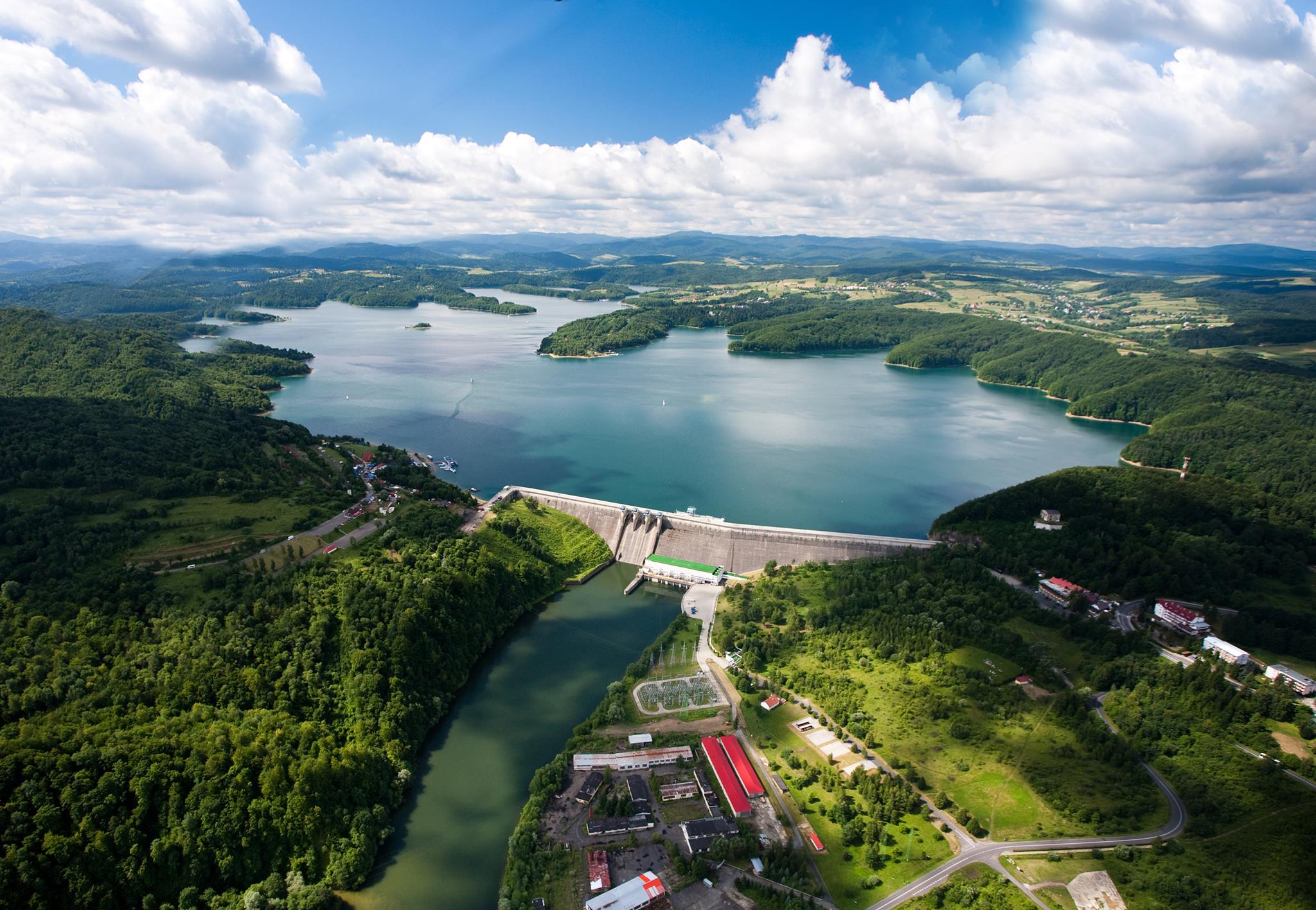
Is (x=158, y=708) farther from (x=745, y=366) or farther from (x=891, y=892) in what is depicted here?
(x=745, y=366)

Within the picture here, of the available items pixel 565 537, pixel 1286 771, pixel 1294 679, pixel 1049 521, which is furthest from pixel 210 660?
pixel 1049 521

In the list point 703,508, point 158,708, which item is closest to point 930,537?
point 703,508

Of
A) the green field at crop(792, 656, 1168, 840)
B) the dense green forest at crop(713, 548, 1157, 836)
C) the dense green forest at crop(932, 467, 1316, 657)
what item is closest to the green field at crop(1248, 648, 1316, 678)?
the dense green forest at crop(932, 467, 1316, 657)

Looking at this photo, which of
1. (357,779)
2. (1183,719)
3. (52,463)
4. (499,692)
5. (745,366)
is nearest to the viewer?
(357,779)

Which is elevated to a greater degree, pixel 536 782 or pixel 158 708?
pixel 158 708

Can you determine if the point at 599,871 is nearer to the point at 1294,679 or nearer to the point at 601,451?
the point at 1294,679

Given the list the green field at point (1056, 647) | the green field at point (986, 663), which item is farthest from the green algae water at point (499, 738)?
the green field at point (1056, 647)
